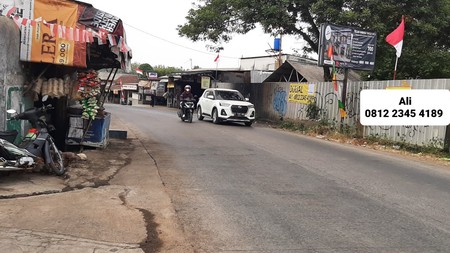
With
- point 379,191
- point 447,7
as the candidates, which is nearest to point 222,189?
point 379,191

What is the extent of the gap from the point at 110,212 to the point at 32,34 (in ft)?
13.9

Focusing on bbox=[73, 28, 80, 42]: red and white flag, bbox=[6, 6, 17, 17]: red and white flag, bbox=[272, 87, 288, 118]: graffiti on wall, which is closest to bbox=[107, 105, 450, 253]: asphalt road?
bbox=[73, 28, 80, 42]: red and white flag

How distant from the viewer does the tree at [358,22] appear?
18828 millimetres

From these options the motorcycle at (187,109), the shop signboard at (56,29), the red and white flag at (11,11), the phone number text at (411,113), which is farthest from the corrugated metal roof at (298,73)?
the red and white flag at (11,11)

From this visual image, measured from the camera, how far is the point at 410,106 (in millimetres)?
12945

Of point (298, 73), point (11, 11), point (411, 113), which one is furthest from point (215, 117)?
point (11, 11)

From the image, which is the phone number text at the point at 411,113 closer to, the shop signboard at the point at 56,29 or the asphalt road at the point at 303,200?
the asphalt road at the point at 303,200

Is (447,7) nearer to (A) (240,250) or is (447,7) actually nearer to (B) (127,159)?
(B) (127,159)

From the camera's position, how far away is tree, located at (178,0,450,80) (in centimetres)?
1883

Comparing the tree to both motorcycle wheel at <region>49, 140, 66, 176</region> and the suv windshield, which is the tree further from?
motorcycle wheel at <region>49, 140, 66, 176</region>

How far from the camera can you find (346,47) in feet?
57.4

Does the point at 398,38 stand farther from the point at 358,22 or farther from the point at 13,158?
the point at 13,158

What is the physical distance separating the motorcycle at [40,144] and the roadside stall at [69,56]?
4.00 feet

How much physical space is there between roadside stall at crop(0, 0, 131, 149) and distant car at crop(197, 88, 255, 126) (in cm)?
965
